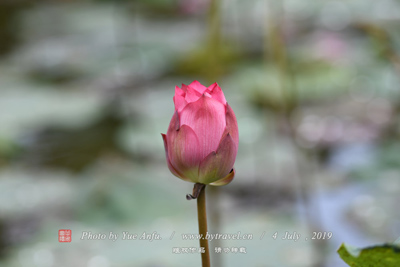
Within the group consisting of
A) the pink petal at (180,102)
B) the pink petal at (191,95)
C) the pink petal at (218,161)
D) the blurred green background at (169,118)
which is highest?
the pink petal at (191,95)

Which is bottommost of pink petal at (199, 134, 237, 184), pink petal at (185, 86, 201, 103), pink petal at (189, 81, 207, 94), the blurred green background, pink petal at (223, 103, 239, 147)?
the blurred green background

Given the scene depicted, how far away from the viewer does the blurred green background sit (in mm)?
1045

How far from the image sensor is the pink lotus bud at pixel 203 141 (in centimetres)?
40

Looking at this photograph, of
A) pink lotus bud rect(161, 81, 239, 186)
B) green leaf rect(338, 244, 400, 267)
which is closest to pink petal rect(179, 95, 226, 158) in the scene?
pink lotus bud rect(161, 81, 239, 186)

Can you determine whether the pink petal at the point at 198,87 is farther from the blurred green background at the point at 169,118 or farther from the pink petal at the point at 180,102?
the blurred green background at the point at 169,118

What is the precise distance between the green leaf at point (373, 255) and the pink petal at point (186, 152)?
0.14 m

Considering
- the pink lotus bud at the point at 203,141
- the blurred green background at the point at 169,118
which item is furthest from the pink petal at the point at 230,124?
the blurred green background at the point at 169,118

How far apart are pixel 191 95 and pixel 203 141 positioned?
44 mm

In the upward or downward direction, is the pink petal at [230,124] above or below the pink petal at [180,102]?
below

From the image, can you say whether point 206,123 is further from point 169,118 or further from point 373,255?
point 169,118

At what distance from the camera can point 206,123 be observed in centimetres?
40

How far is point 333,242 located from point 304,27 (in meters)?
1.72

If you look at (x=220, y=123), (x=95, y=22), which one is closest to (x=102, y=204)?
(x=220, y=123)

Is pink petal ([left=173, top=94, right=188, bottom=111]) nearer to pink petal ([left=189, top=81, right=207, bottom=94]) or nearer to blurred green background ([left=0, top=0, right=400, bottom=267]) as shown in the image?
pink petal ([left=189, top=81, right=207, bottom=94])
